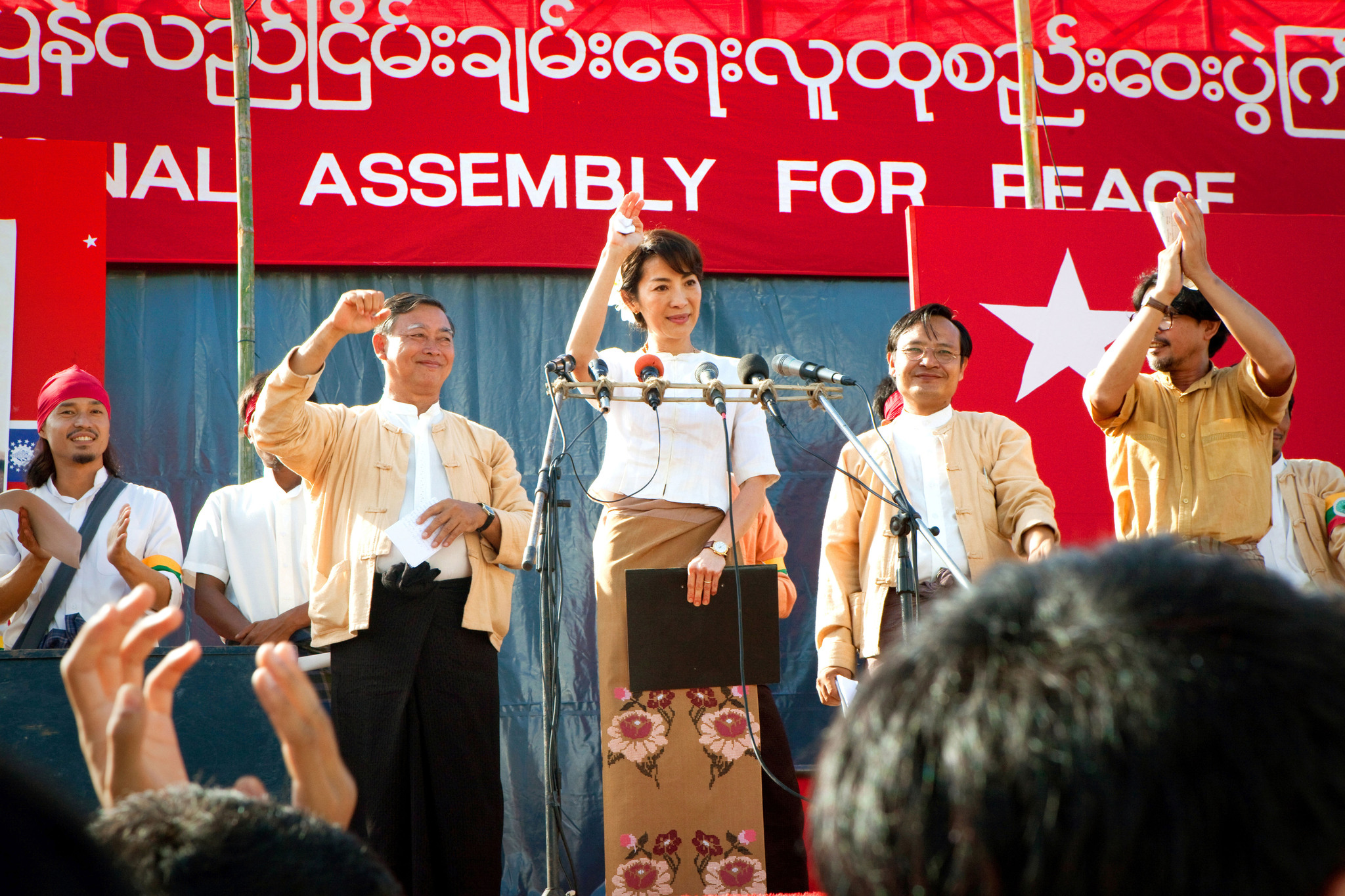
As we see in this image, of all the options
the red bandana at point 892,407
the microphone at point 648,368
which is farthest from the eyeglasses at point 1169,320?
the microphone at point 648,368

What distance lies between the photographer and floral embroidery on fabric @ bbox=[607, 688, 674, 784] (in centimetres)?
325

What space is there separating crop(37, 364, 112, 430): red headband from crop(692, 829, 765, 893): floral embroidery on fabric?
2108 mm

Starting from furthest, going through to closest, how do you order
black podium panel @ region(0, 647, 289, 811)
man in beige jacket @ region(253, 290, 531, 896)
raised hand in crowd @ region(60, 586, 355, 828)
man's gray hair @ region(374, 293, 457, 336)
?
man's gray hair @ region(374, 293, 457, 336) → man in beige jacket @ region(253, 290, 531, 896) → black podium panel @ region(0, 647, 289, 811) → raised hand in crowd @ region(60, 586, 355, 828)

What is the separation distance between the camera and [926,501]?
11.0 ft

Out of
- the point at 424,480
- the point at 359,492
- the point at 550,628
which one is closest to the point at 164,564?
the point at 359,492

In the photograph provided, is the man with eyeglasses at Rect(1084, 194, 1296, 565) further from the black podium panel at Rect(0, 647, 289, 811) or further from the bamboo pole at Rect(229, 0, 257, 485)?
the bamboo pole at Rect(229, 0, 257, 485)

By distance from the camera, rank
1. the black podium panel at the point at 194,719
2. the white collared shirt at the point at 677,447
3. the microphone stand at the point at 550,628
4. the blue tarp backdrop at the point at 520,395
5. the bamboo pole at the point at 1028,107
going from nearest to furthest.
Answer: the black podium panel at the point at 194,719 < the microphone stand at the point at 550,628 < the white collared shirt at the point at 677,447 < the blue tarp backdrop at the point at 520,395 < the bamboo pole at the point at 1028,107

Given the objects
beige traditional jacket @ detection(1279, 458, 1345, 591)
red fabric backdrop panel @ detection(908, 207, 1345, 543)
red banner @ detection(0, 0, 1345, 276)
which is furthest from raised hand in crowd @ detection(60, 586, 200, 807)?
red banner @ detection(0, 0, 1345, 276)

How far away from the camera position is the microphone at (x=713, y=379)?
2.95 metres

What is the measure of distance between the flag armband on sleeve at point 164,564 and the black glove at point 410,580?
0.74 metres

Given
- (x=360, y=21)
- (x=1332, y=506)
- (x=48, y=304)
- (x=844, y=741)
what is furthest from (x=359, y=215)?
(x=844, y=741)

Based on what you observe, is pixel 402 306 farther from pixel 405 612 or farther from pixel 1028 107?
pixel 1028 107

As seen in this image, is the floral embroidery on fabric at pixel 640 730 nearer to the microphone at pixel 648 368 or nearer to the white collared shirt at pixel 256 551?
the microphone at pixel 648 368

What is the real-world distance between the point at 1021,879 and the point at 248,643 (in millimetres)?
3224
